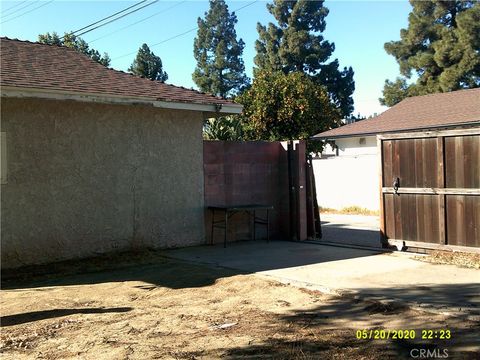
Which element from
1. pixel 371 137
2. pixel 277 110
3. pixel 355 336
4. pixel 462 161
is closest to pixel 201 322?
pixel 355 336

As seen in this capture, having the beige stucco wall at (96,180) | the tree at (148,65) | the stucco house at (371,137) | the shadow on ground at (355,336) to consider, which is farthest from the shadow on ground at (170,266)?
the tree at (148,65)

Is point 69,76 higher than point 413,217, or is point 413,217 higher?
point 69,76

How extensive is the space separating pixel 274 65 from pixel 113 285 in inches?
1473

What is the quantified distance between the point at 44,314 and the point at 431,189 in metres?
6.38

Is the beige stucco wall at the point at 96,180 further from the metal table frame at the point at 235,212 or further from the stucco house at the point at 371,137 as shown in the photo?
the stucco house at the point at 371,137

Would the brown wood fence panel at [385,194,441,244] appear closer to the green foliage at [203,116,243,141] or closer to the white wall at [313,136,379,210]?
the white wall at [313,136,379,210]

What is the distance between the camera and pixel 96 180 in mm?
9406

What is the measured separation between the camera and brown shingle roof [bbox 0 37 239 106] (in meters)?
8.55

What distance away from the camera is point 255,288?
22.7 ft

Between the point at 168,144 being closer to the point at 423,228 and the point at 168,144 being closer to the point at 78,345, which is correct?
the point at 423,228

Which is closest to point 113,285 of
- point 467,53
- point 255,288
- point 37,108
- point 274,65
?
point 255,288

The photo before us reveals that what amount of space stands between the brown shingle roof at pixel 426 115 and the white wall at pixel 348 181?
276 cm

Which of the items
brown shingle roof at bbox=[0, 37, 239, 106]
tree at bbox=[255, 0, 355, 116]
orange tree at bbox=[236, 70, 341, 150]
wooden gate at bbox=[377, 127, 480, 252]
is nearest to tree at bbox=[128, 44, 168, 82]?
tree at bbox=[255, 0, 355, 116]

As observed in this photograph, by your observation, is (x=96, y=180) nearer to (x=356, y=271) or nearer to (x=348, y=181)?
(x=356, y=271)
